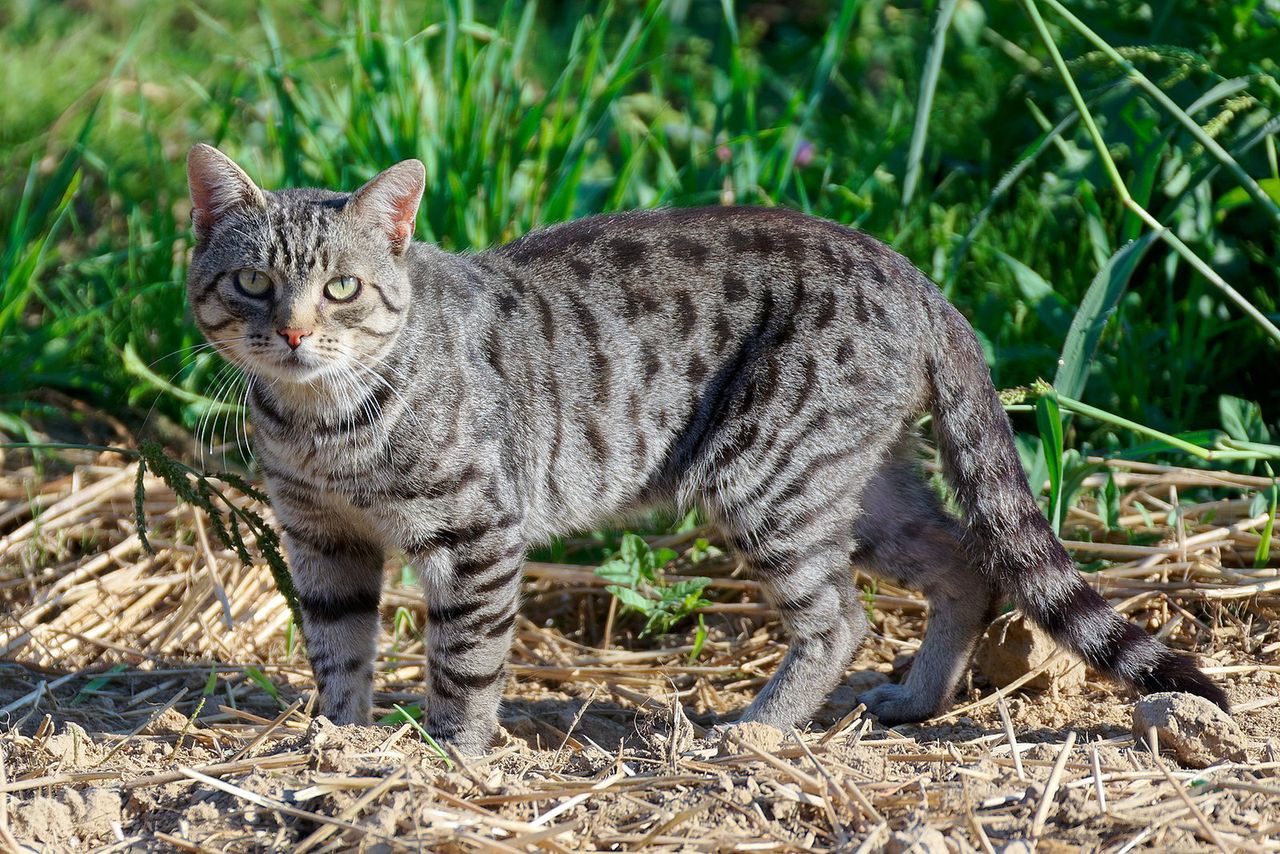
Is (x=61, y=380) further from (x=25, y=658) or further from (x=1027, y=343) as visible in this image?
(x=1027, y=343)

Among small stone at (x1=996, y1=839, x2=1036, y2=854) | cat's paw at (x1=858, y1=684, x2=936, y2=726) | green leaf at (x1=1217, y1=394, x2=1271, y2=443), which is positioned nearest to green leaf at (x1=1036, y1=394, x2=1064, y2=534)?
cat's paw at (x1=858, y1=684, x2=936, y2=726)

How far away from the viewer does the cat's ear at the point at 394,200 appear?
10.6 ft

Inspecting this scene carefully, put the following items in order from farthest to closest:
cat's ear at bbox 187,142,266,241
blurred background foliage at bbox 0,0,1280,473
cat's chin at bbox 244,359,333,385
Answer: blurred background foliage at bbox 0,0,1280,473, cat's ear at bbox 187,142,266,241, cat's chin at bbox 244,359,333,385

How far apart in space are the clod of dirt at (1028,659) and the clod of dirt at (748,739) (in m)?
0.97

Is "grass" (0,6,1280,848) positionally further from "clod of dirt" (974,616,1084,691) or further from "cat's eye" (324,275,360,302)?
"cat's eye" (324,275,360,302)

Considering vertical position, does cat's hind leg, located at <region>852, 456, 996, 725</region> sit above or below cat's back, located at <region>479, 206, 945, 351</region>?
below

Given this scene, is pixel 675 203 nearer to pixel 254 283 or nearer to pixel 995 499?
pixel 995 499

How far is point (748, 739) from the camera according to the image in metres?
2.92

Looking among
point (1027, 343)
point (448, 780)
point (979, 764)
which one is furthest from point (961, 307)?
point (448, 780)

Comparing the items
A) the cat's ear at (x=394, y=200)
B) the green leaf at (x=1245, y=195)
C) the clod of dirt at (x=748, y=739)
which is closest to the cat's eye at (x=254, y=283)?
the cat's ear at (x=394, y=200)

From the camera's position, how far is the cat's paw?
11.9 feet

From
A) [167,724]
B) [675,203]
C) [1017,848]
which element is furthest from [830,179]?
[1017,848]

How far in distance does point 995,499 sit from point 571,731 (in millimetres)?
1245

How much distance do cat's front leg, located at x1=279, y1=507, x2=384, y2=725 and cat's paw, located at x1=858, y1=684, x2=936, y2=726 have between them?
4.42 feet
